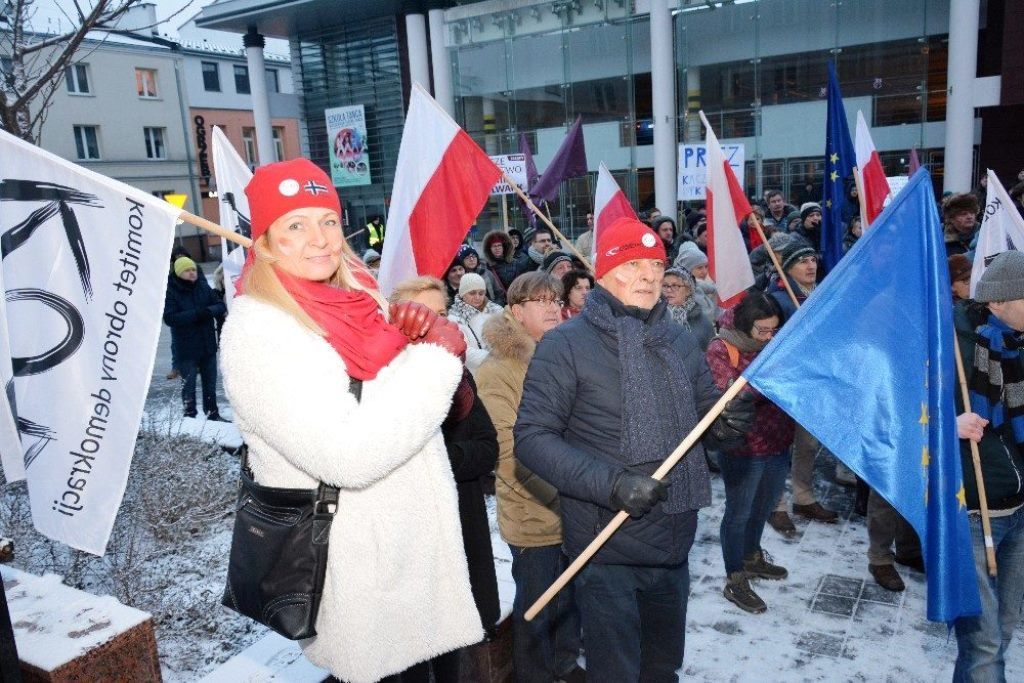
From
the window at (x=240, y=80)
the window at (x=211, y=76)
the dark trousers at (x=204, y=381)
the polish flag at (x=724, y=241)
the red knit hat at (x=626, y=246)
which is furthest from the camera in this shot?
the window at (x=240, y=80)

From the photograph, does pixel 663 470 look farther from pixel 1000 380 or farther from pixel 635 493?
pixel 1000 380

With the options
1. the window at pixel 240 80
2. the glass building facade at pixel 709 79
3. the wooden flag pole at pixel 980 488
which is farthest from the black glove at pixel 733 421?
the window at pixel 240 80

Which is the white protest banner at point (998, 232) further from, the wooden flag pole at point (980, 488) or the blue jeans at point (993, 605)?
the blue jeans at point (993, 605)

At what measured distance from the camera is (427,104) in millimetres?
5582

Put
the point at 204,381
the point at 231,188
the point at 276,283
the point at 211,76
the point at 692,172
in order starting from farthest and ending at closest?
the point at 211,76 → the point at 692,172 → the point at 204,381 → the point at 231,188 → the point at 276,283

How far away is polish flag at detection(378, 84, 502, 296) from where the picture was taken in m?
5.50

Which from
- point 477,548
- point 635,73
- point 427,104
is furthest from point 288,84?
point 477,548

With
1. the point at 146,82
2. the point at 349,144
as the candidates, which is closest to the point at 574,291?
the point at 349,144

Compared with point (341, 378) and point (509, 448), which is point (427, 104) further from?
point (341, 378)

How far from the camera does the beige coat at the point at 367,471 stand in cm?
174

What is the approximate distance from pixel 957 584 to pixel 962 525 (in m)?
0.18

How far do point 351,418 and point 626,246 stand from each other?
59.8 inches

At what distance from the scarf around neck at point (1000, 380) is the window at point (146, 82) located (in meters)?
45.4

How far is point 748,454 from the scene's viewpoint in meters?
4.41
